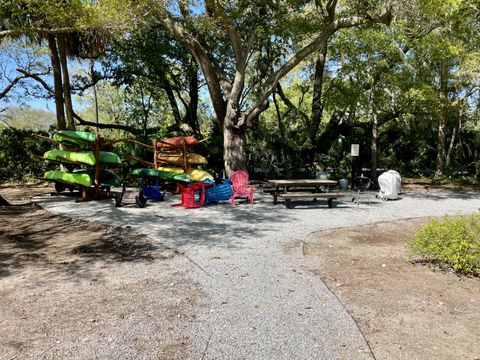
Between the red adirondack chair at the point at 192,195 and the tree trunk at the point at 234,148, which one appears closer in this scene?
the red adirondack chair at the point at 192,195

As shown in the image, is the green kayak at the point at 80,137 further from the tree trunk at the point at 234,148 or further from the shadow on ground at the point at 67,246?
the tree trunk at the point at 234,148

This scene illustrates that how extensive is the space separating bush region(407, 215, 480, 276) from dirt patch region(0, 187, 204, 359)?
117 inches

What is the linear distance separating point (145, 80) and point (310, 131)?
24.4 feet

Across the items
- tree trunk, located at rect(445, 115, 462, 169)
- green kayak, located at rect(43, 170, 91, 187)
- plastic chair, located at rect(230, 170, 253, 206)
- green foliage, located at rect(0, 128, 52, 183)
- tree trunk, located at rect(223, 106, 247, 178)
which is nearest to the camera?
green kayak, located at rect(43, 170, 91, 187)

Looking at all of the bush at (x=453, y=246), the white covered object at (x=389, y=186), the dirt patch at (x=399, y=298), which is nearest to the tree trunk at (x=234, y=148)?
the white covered object at (x=389, y=186)

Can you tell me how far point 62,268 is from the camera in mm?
4828

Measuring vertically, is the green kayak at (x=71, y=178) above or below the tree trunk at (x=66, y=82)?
below

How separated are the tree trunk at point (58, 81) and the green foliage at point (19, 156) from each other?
2373mm

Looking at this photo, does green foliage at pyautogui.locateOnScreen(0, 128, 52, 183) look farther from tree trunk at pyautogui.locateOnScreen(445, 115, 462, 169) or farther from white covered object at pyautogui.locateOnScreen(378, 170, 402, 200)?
tree trunk at pyautogui.locateOnScreen(445, 115, 462, 169)

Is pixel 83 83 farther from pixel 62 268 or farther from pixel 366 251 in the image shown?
pixel 366 251

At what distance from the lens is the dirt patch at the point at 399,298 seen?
9.87 ft

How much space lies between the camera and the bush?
454 centimetres

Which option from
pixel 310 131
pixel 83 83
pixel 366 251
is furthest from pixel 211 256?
pixel 83 83

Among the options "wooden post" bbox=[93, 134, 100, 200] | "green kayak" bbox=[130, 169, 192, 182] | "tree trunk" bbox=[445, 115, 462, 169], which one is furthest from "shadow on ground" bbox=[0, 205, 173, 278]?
"tree trunk" bbox=[445, 115, 462, 169]
